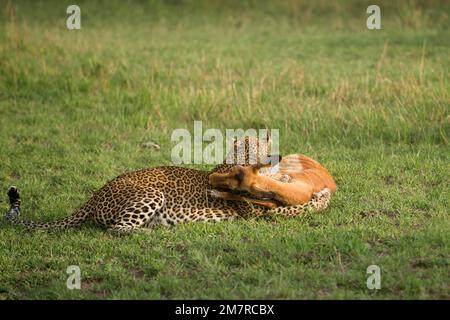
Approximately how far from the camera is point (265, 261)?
264 inches

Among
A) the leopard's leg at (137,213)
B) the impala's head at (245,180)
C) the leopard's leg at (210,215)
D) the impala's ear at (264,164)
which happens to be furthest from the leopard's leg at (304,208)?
the leopard's leg at (137,213)

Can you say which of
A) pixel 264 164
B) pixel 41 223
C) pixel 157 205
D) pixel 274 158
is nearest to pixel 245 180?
pixel 264 164

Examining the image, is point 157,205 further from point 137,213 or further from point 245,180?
point 245,180

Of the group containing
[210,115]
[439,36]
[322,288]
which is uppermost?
[439,36]

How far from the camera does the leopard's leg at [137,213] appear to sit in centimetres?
752

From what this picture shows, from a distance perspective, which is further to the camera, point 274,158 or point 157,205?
point 157,205

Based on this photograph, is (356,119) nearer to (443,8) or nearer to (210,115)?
(210,115)

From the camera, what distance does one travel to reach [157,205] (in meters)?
7.65

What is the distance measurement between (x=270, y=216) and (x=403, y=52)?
7.07 m

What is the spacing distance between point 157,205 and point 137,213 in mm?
204

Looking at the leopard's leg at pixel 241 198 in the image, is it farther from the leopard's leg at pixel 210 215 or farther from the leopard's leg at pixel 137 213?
the leopard's leg at pixel 137 213

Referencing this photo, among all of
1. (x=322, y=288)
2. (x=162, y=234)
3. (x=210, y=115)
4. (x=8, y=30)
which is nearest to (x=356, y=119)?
(x=210, y=115)

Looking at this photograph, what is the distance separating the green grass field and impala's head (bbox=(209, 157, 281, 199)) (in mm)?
298

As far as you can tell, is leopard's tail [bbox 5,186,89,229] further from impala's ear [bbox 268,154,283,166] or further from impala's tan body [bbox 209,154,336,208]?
impala's ear [bbox 268,154,283,166]
